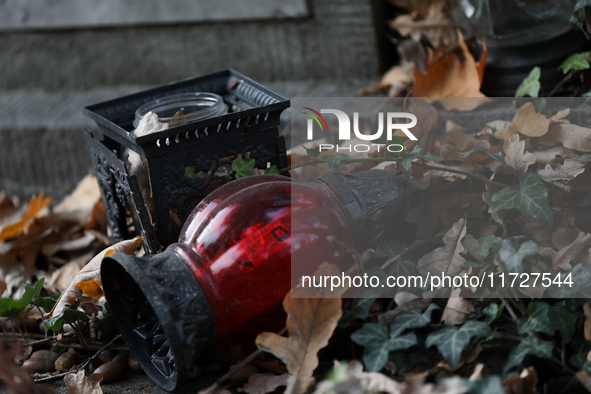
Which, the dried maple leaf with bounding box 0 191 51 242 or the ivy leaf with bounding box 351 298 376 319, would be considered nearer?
the ivy leaf with bounding box 351 298 376 319

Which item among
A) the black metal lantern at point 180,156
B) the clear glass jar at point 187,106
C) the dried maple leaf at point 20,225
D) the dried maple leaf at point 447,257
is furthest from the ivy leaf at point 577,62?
the dried maple leaf at point 20,225

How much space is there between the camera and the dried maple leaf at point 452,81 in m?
1.76

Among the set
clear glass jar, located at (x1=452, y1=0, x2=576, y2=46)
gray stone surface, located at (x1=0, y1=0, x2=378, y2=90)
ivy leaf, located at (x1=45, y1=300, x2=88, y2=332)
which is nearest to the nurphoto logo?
clear glass jar, located at (x1=452, y1=0, x2=576, y2=46)

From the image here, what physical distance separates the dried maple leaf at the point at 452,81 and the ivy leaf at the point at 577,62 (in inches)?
9.8

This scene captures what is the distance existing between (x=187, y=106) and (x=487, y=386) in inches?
36.1

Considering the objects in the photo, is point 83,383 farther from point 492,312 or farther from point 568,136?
point 568,136

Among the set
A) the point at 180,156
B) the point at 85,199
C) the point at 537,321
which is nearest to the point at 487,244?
the point at 537,321

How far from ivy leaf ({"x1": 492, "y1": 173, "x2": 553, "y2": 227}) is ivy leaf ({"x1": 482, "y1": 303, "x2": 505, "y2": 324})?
0.25 meters

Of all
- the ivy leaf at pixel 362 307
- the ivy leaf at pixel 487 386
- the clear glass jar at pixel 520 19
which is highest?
the clear glass jar at pixel 520 19

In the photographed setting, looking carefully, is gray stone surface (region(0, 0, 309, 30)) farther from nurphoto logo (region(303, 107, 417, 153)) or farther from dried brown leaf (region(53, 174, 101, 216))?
nurphoto logo (region(303, 107, 417, 153))

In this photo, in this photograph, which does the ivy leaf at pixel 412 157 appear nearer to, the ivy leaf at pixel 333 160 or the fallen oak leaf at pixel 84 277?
the ivy leaf at pixel 333 160

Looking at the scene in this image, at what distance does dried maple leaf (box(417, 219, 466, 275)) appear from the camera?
1.13 m

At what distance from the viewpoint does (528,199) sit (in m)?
1.15

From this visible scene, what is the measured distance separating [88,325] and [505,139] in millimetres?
1085
